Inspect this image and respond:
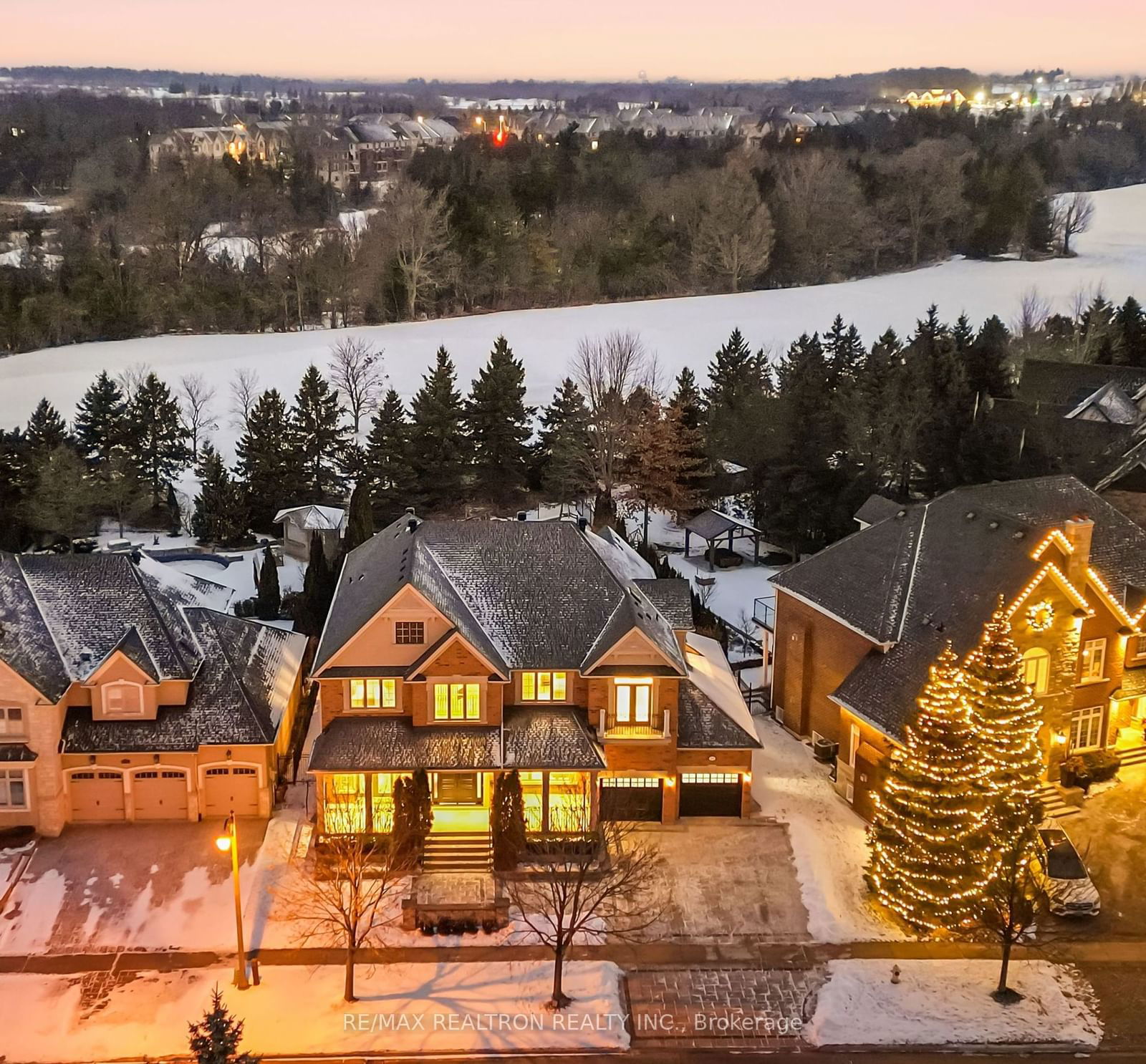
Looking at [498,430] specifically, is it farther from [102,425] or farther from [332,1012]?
[332,1012]

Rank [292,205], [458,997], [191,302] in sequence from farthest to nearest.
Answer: [292,205]
[191,302]
[458,997]

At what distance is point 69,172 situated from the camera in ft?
392

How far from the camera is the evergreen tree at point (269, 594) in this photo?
166 ft

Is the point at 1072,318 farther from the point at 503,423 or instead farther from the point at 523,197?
the point at 503,423

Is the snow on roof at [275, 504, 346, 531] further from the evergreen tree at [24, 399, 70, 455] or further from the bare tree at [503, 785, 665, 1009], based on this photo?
the bare tree at [503, 785, 665, 1009]

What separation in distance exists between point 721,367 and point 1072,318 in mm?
38490

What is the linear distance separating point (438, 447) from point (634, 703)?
2893 cm

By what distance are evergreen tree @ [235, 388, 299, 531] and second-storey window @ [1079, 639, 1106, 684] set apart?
1533 inches

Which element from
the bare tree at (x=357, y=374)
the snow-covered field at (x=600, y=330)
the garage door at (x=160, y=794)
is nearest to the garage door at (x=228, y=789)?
the garage door at (x=160, y=794)

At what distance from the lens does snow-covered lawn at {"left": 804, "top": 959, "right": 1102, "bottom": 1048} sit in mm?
27453

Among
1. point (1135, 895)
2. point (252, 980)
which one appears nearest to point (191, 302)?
point (252, 980)

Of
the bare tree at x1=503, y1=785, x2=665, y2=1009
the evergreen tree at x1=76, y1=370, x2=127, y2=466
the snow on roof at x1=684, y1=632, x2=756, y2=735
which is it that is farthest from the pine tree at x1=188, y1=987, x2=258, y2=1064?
the evergreen tree at x1=76, y1=370, x2=127, y2=466

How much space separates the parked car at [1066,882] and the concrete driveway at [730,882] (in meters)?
6.45

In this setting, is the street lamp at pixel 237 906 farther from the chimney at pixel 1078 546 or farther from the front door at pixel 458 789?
the chimney at pixel 1078 546
